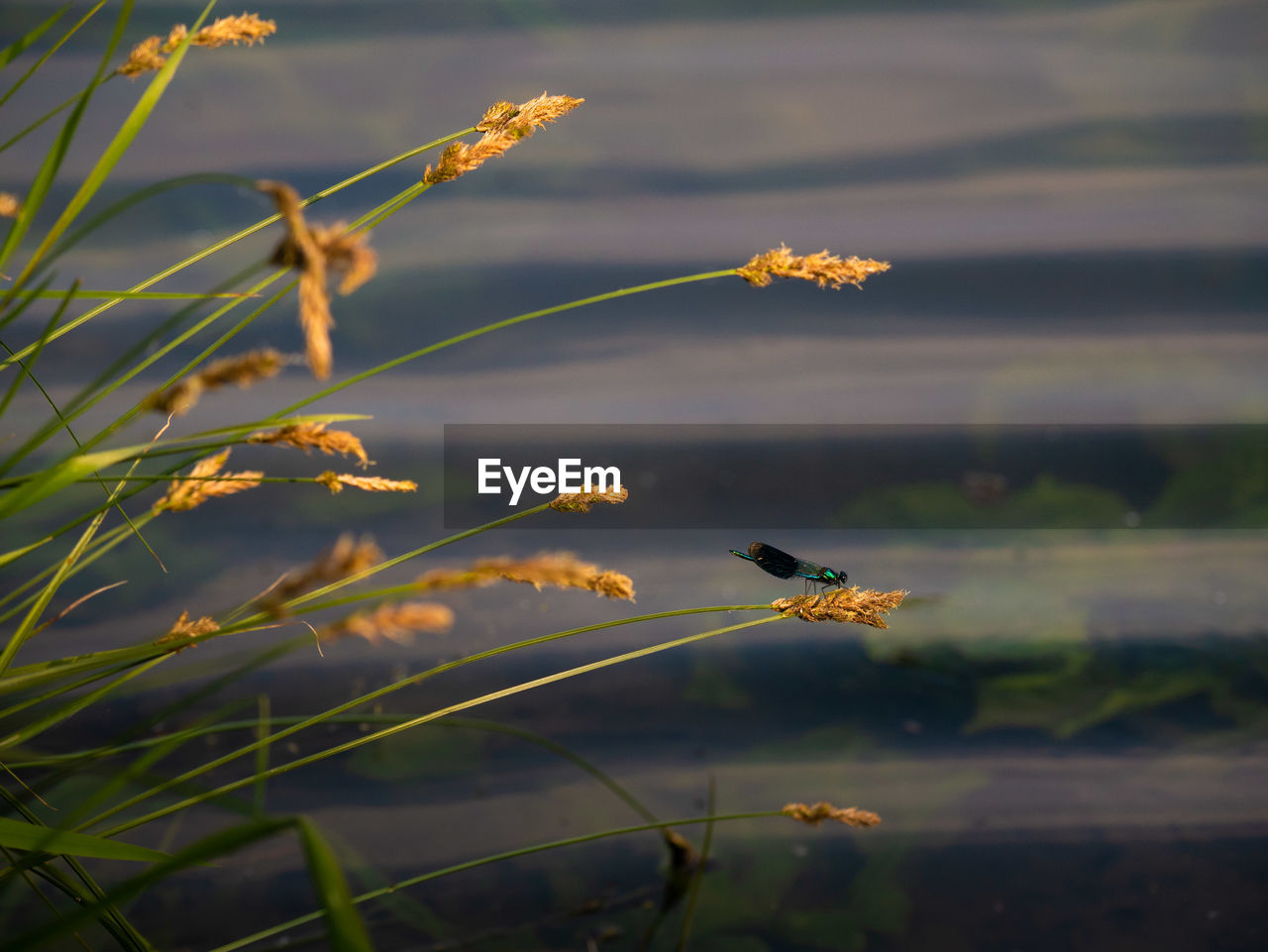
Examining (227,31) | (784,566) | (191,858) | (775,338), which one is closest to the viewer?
(191,858)

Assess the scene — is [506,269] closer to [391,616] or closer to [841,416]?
[841,416]

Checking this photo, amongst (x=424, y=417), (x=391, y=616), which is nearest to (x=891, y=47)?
(x=424, y=417)

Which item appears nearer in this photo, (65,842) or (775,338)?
(65,842)

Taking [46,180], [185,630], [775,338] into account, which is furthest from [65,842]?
[775,338]

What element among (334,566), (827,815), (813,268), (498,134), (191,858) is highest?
(498,134)

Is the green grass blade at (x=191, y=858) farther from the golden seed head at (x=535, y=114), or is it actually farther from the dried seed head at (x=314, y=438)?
the golden seed head at (x=535, y=114)

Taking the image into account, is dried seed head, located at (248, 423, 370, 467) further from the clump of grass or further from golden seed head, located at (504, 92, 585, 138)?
golden seed head, located at (504, 92, 585, 138)

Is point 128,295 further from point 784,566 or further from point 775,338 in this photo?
point 775,338
